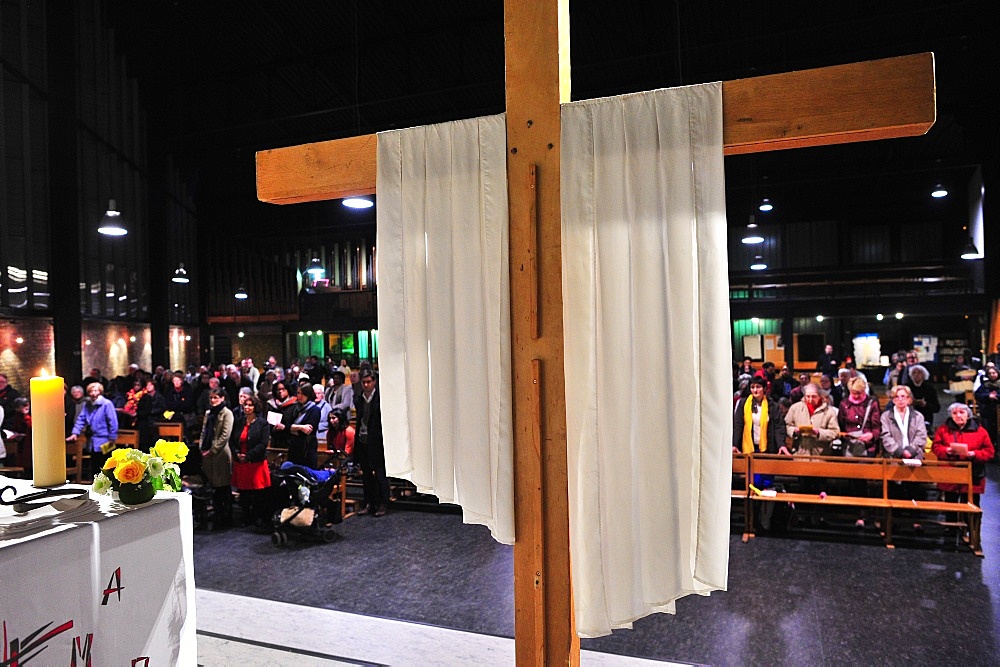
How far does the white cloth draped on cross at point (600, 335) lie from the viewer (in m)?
1.87

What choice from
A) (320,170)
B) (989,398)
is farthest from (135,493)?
(989,398)

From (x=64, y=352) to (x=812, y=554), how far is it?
11.2 meters

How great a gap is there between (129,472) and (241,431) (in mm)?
4816

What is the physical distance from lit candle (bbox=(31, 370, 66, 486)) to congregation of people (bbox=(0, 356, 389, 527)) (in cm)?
324

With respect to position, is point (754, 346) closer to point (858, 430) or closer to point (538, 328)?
point (858, 430)

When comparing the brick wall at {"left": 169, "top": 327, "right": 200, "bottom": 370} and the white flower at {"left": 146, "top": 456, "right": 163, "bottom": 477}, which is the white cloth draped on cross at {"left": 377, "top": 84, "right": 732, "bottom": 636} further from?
the brick wall at {"left": 169, "top": 327, "right": 200, "bottom": 370}

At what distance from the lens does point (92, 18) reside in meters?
12.5

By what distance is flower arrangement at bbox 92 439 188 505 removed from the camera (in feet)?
6.54

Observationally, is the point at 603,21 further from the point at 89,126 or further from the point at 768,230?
the point at 768,230

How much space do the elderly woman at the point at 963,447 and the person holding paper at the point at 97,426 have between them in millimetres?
9093

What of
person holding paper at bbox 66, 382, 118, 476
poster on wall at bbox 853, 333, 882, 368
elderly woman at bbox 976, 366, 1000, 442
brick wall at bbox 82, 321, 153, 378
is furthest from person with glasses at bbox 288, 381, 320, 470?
poster on wall at bbox 853, 333, 882, 368

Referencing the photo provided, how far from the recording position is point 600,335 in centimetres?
198

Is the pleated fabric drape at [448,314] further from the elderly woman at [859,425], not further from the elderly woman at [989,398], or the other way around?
the elderly woman at [989,398]

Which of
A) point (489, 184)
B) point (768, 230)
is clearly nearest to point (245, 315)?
point (768, 230)
